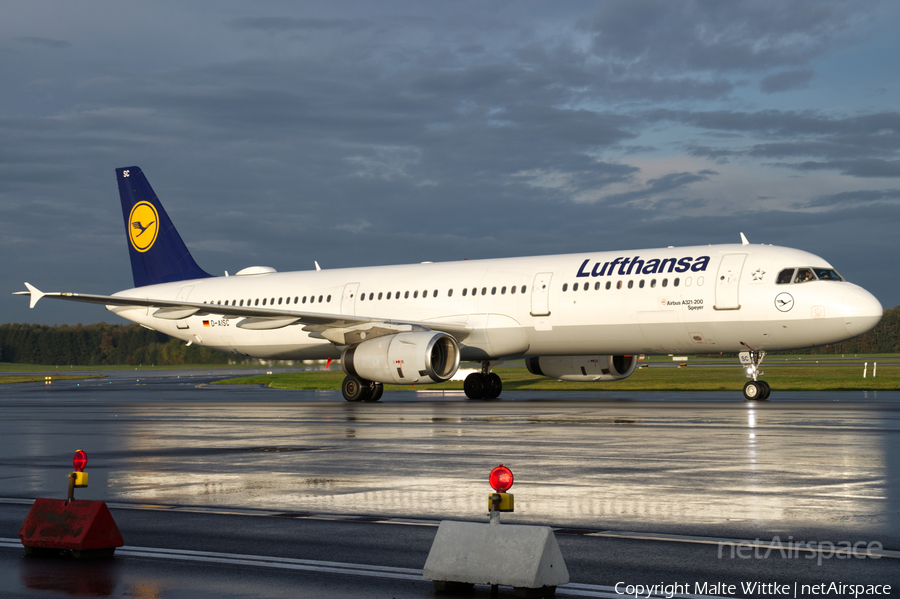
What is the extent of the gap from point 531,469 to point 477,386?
63.6ft

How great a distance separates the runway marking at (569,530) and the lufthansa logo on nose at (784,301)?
1813 centimetres

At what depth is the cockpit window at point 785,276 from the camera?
2455 cm

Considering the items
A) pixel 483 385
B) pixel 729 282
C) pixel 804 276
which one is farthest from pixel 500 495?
pixel 483 385

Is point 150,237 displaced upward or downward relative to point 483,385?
upward

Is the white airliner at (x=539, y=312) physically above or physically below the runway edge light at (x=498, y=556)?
above

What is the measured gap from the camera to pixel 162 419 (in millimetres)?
22656

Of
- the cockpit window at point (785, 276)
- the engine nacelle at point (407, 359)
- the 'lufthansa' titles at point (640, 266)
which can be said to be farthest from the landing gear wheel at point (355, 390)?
the cockpit window at point (785, 276)

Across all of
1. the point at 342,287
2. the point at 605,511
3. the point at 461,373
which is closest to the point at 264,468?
the point at 605,511

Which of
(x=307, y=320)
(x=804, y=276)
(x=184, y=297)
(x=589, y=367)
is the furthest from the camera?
(x=184, y=297)

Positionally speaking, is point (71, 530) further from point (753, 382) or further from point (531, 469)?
point (753, 382)

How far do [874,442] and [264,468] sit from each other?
30.1 feet

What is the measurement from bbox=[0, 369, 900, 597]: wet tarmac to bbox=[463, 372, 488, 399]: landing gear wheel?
8423 millimetres

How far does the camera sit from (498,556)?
5.92m

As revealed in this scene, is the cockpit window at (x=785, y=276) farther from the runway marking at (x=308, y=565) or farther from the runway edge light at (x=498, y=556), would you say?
the runway edge light at (x=498, y=556)
